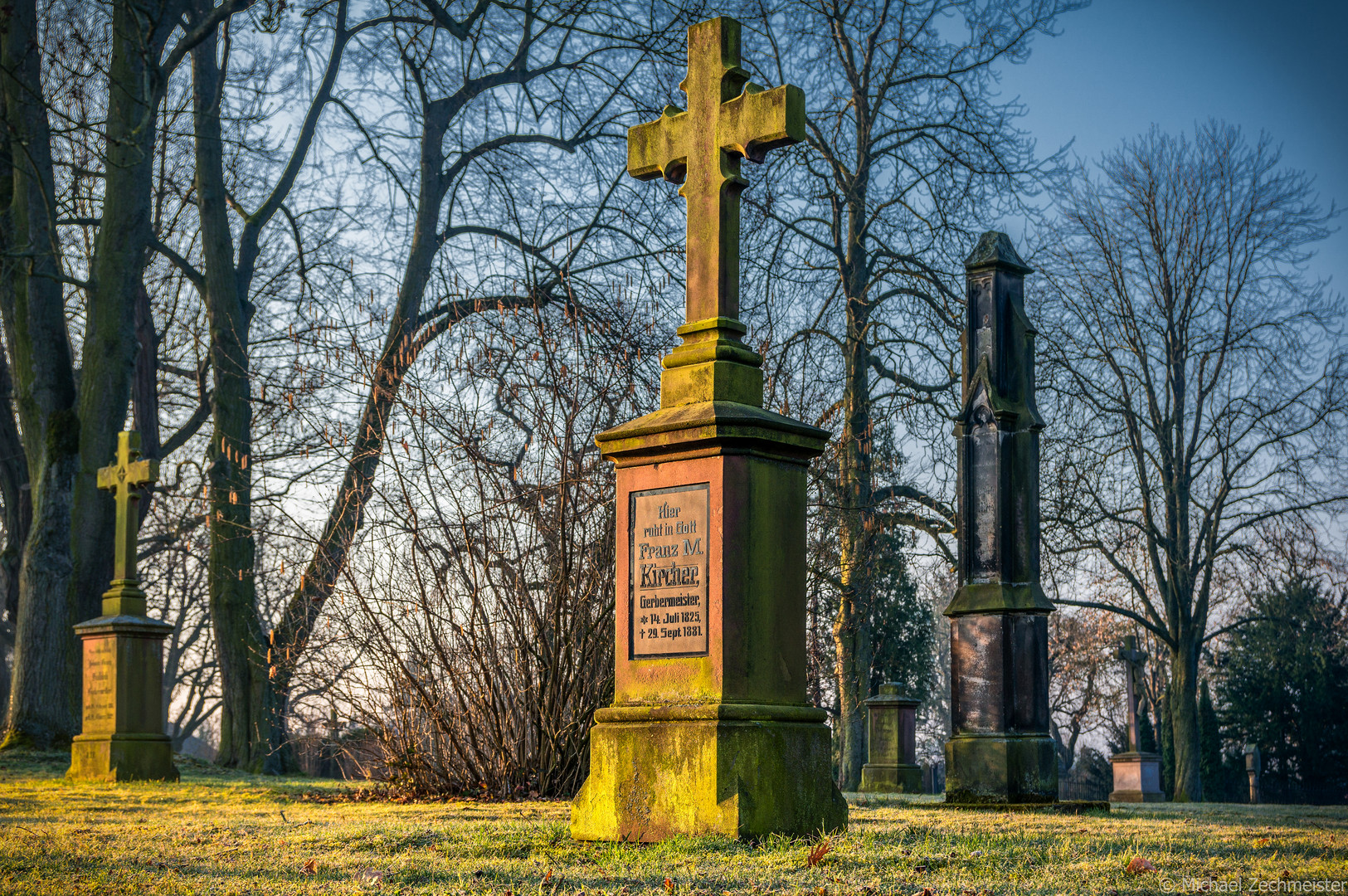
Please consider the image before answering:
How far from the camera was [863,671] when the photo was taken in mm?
19547

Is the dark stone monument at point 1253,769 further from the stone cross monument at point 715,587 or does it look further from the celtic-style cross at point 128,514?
the stone cross monument at point 715,587

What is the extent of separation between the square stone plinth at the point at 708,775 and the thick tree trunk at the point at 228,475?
1108 centimetres

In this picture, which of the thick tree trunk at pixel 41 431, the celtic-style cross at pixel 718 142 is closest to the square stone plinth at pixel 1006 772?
the celtic-style cross at pixel 718 142

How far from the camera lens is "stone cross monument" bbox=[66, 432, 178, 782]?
537 inches

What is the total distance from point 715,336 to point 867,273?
1375 centimetres

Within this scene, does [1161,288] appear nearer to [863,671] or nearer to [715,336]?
[863,671]

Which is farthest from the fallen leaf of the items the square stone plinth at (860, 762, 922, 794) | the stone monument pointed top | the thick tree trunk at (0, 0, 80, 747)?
the thick tree trunk at (0, 0, 80, 747)

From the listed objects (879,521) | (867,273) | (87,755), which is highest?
(867,273)

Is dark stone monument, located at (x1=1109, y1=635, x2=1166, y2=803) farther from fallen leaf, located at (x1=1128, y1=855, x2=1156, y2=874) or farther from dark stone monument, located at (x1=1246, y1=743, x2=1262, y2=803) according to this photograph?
fallen leaf, located at (x1=1128, y1=855, x2=1156, y2=874)

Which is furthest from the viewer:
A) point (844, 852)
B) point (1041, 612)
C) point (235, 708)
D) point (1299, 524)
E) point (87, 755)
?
point (1299, 524)

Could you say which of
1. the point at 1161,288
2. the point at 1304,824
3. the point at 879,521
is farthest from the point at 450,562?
the point at 1161,288

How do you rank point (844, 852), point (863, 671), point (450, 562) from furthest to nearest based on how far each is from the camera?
point (863, 671), point (450, 562), point (844, 852)

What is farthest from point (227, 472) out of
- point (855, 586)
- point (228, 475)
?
point (855, 586)

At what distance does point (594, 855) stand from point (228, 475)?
12.6 meters
